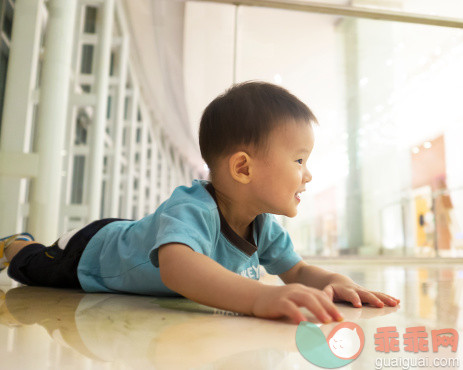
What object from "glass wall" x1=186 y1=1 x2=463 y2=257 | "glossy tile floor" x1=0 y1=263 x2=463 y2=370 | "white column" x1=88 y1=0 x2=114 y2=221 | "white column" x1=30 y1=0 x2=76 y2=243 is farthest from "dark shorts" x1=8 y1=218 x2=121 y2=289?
"glass wall" x1=186 y1=1 x2=463 y2=257

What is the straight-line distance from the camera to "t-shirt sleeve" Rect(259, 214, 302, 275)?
2.36ft

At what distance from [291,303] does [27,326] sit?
0.25m

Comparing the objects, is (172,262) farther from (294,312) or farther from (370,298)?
(370,298)

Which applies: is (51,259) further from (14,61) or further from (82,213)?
(82,213)

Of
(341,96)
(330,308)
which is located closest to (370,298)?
(330,308)

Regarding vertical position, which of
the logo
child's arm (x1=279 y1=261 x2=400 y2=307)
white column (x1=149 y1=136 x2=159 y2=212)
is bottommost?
the logo

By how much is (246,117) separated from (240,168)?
0.07 metres

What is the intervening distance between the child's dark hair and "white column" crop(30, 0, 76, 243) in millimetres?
755

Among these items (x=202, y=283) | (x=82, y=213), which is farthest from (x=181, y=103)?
(x=202, y=283)

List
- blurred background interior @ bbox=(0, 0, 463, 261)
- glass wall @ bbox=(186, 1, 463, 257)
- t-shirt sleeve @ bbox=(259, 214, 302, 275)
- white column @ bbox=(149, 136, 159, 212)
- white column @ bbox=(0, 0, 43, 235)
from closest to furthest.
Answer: t-shirt sleeve @ bbox=(259, 214, 302, 275), white column @ bbox=(0, 0, 43, 235), blurred background interior @ bbox=(0, 0, 463, 261), glass wall @ bbox=(186, 1, 463, 257), white column @ bbox=(149, 136, 159, 212)

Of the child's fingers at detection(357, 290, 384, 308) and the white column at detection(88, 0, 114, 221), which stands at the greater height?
the white column at detection(88, 0, 114, 221)

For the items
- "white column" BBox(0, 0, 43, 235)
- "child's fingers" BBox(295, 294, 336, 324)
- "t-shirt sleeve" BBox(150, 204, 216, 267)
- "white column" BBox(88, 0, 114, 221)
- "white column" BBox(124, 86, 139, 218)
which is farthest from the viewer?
"white column" BBox(124, 86, 139, 218)

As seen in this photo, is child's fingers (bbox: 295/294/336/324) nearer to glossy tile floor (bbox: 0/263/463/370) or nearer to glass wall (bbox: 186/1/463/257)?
glossy tile floor (bbox: 0/263/463/370)

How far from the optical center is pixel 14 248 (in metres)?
0.87
